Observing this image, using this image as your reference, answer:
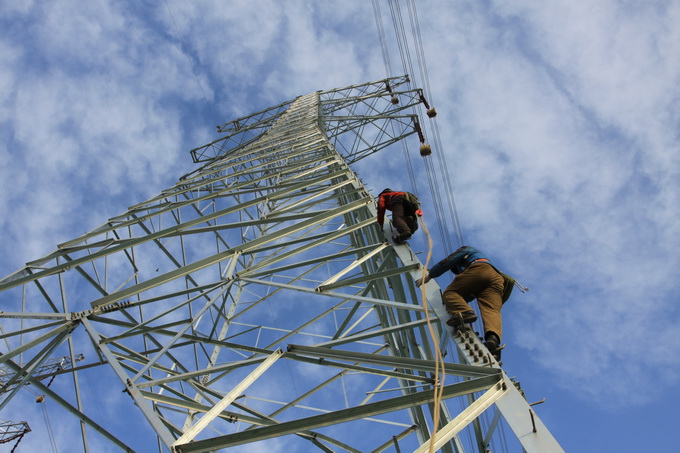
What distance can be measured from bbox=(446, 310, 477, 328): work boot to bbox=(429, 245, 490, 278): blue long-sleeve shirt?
109cm

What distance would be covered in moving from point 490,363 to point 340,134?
11.9 m

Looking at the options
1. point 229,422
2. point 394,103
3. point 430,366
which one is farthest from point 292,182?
point 394,103

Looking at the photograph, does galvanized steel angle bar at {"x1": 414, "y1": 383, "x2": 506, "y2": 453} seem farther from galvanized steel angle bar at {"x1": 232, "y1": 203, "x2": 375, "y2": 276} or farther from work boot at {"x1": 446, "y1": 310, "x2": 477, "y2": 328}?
galvanized steel angle bar at {"x1": 232, "y1": 203, "x2": 375, "y2": 276}

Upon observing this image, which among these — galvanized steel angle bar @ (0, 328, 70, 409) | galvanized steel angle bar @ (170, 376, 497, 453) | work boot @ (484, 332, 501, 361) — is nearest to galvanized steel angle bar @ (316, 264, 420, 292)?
work boot @ (484, 332, 501, 361)

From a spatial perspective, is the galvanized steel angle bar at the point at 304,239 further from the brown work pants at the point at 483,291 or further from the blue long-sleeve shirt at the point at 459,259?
the brown work pants at the point at 483,291

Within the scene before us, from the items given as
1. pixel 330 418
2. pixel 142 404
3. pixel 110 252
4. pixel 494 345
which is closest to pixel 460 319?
pixel 494 345

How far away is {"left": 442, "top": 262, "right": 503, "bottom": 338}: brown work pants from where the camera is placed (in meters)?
5.11

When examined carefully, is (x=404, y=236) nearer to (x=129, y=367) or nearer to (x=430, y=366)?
(x=430, y=366)

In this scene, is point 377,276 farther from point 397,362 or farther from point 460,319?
point 397,362

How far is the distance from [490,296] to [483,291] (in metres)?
0.08

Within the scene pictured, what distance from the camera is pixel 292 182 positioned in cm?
1035

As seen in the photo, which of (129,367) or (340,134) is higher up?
(340,134)

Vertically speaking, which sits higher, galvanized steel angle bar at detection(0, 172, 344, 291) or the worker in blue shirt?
galvanized steel angle bar at detection(0, 172, 344, 291)

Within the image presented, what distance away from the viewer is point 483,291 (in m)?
5.47
